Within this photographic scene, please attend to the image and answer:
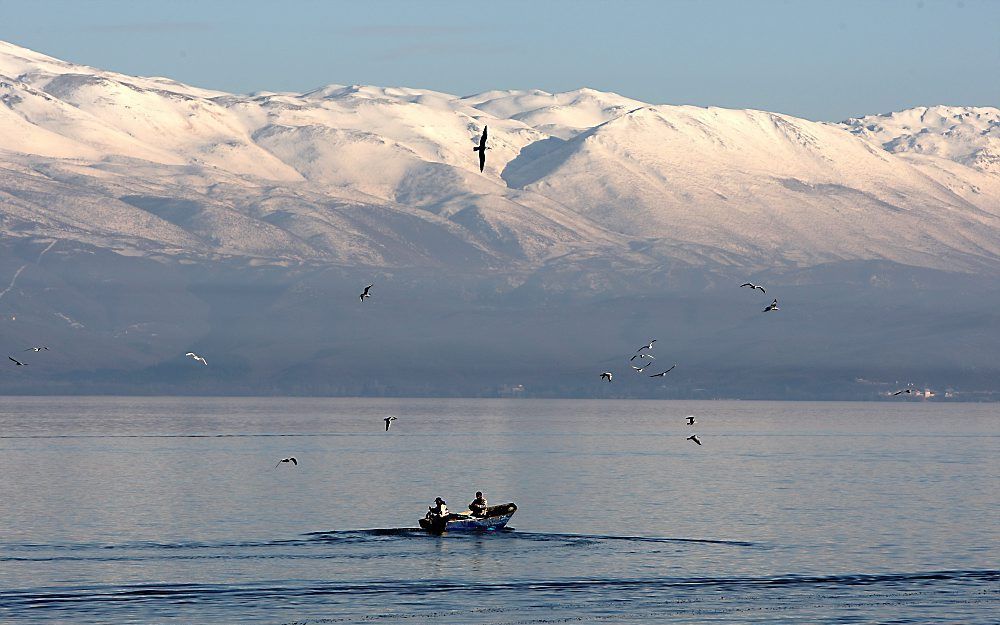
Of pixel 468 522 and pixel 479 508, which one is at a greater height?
pixel 479 508

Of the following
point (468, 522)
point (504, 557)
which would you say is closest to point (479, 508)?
point (468, 522)

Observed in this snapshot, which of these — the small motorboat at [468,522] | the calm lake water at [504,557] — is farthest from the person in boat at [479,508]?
the calm lake water at [504,557]

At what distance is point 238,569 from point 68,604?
16537 millimetres

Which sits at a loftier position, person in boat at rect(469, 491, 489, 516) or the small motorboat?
person in boat at rect(469, 491, 489, 516)

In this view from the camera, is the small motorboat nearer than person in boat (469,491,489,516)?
Yes

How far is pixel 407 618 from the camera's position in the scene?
92.9 m

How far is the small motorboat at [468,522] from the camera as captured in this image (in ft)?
420

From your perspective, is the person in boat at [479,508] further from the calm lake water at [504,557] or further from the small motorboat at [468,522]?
the calm lake water at [504,557]

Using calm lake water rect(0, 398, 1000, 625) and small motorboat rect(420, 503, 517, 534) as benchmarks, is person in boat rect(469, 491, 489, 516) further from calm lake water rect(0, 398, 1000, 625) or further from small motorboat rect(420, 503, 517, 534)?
calm lake water rect(0, 398, 1000, 625)

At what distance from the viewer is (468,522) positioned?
129 m

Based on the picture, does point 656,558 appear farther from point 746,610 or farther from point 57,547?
point 57,547

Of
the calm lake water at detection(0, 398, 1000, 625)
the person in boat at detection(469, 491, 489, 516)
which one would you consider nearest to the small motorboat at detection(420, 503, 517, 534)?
the person in boat at detection(469, 491, 489, 516)

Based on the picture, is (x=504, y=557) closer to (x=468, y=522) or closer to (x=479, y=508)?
(x=468, y=522)

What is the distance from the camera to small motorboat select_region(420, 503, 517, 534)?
420 feet
